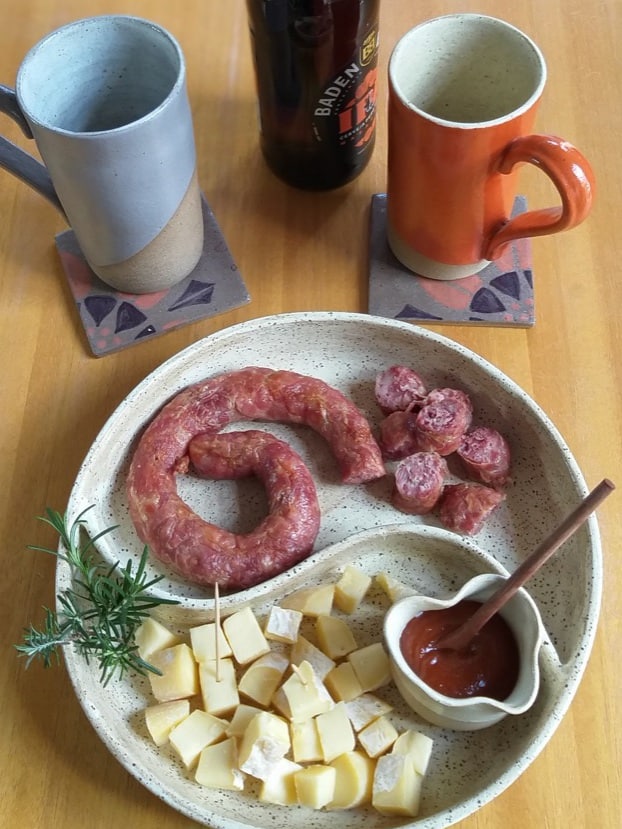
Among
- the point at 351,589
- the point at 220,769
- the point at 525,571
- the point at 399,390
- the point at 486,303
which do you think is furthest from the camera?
the point at 486,303

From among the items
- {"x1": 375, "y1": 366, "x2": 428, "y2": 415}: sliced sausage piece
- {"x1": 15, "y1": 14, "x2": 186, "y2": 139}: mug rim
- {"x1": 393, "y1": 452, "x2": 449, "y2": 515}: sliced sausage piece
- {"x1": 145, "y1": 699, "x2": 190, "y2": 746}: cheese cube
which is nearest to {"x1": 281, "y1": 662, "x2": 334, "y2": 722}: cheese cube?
{"x1": 145, "y1": 699, "x2": 190, "y2": 746}: cheese cube

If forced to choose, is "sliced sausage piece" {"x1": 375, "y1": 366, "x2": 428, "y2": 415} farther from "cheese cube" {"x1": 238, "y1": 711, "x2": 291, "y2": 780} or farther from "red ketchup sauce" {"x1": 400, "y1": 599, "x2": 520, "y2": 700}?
"cheese cube" {"x1": 238, "y1": 711, "x2": 291, "y2": 780}

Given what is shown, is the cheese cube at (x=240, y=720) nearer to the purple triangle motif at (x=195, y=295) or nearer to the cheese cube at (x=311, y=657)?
the cheese cube at (x=311, y=657)

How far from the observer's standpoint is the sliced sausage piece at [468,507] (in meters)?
0.96

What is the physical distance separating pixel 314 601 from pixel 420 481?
0.61 ft

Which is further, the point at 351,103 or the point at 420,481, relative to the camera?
the point at 351,103

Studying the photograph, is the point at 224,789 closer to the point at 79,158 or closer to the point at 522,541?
the point at 522,541

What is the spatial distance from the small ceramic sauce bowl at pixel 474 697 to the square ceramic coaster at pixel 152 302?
0.52 m

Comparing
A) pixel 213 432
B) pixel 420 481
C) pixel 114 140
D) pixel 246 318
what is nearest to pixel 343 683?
pixel 420 481

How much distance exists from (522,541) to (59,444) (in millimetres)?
617

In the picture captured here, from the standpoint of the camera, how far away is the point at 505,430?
3.35 ft

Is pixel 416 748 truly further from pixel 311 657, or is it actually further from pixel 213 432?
pixel 213 432

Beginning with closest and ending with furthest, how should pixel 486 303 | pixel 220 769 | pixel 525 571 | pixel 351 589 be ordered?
1. pixel 525 571
2. pixel 220 769
3. pixel 351 589
4. pixel 486 303

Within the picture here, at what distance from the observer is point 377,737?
843 mm
